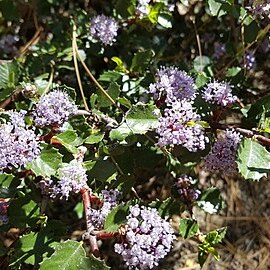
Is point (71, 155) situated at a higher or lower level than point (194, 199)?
higher

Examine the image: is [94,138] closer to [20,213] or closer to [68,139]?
[68,139]

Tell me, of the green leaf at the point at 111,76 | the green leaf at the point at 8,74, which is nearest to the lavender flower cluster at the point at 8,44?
the green leaf at the point at 8,74

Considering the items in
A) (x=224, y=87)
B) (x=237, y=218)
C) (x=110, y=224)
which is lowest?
(x=237, y=218)

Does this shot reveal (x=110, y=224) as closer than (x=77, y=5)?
Yes

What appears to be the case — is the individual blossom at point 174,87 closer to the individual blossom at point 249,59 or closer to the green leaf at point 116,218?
the green leaf at point 116,218

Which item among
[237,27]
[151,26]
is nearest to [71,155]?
[151,26]

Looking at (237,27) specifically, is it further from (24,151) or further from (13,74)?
(24,151)

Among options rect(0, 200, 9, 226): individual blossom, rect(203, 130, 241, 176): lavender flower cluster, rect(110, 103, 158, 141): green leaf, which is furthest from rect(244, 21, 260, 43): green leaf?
rect(0, 200, 9, 226): individual blossom

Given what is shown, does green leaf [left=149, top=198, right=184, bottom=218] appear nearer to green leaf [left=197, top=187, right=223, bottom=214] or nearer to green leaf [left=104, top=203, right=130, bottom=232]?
green leaf [left=104, top=203, right=130, bottom=232]
